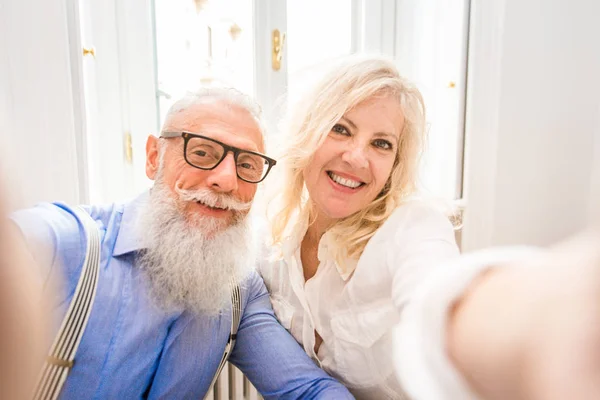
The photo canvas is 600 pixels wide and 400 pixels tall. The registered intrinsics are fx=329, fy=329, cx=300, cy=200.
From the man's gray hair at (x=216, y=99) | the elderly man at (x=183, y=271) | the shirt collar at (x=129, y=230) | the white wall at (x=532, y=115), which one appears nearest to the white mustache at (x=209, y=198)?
the elderly man at (x=183, y=271)

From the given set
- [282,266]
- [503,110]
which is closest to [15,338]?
[282,266]

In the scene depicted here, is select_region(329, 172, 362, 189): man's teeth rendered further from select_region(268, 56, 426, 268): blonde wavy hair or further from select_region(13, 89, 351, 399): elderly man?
select_region(13, 89, 351, 399): elderly man

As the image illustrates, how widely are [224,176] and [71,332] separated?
1.38 ft

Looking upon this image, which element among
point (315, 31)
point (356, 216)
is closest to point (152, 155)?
point (356, 216)

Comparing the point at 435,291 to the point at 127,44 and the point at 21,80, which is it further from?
the point at 127,44

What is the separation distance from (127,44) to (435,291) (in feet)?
4.68

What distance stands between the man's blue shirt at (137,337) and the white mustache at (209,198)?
0.40 ft

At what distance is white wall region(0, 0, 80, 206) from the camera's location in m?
0.75

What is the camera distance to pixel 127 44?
127 cm

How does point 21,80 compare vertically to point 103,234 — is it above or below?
above

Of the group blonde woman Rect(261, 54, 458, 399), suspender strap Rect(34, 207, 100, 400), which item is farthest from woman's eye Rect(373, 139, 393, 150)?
suspender strap Rect(34, 207, 100, 400)

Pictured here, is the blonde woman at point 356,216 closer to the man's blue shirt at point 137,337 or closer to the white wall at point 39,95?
the man's blue shirt at point 137,337

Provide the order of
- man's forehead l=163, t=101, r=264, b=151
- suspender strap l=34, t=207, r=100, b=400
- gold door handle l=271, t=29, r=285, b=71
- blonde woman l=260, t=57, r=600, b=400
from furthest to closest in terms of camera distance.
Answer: gold door handle l=271, t=29, r=285, b=71 → man's forehead l=163, t=101, r=264, b=151 → blonde woman l=260, t=57, r=600, b=400 → suspender strap l=34, t=207, r=100, b=400

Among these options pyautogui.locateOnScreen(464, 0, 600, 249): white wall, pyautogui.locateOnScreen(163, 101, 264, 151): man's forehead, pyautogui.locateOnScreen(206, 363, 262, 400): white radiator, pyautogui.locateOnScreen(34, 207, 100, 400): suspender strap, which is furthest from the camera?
pyautogui.locateOnScreen(464, 0, 600, 249): white wall
